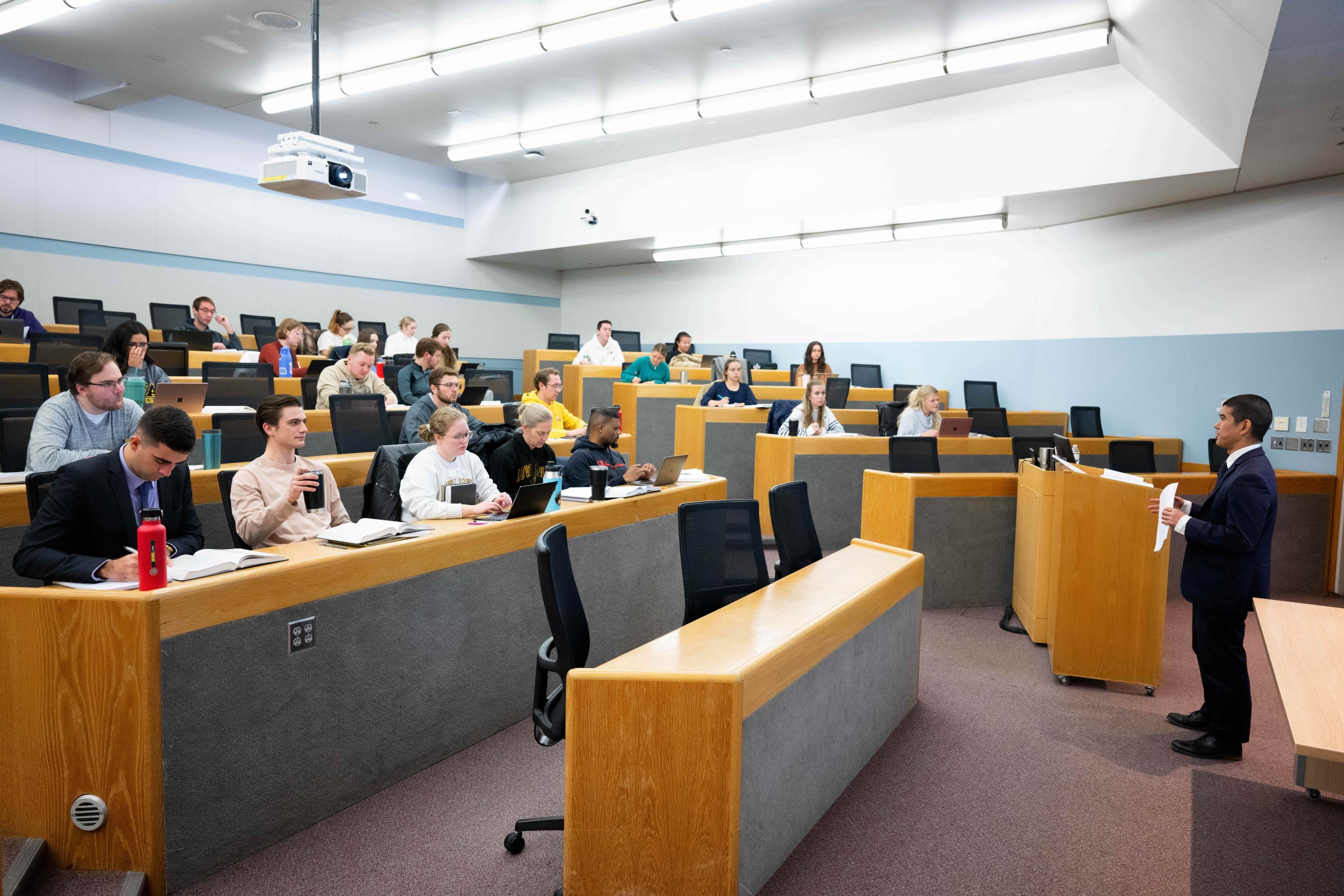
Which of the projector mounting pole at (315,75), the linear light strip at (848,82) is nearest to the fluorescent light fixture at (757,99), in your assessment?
the linear light strip at (848,82)

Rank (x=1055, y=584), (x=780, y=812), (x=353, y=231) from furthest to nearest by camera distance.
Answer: (x=353, y=231), (x=1055, y=584), (x=780, y=812)

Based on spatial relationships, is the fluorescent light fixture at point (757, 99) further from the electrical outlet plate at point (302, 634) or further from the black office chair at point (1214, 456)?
the electrical outlet plate at point (302, 634)

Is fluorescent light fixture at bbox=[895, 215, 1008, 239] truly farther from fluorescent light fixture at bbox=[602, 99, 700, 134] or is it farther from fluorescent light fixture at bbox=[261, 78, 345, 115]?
fluorescent light fixture at bbox=[261, 78, 345, 115]

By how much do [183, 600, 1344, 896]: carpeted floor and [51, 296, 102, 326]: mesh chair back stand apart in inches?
331

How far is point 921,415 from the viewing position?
7.66 m

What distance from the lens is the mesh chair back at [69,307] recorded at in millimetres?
9047

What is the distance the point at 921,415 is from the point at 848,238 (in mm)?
4273

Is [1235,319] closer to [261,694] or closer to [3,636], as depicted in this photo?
[261,694]

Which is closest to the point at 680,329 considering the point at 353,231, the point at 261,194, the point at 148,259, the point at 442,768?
the point at 353,231

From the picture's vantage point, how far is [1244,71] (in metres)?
4.84

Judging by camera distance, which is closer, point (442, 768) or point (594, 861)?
point (594, 861)

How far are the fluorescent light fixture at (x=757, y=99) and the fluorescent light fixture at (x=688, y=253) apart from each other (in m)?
3.40

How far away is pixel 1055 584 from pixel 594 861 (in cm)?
303

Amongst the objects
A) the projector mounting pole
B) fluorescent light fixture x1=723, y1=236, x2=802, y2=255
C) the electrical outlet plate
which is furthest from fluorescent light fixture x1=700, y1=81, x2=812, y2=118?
the electrical outlet plate
